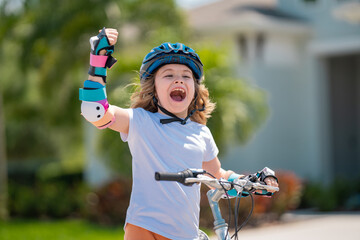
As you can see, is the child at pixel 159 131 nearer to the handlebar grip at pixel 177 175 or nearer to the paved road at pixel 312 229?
the handlebar grip at pixel 177 175

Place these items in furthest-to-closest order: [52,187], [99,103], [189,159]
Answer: [52,187] < [189,159] < [99,103]

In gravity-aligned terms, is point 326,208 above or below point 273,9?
below

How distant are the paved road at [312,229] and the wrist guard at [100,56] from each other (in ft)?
20.8

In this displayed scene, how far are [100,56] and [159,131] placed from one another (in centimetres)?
56

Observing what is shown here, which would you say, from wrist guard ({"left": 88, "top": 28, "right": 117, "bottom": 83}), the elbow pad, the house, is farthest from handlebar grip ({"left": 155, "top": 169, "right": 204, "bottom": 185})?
the house

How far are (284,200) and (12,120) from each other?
1332 centimetres

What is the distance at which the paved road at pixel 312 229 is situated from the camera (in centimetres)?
884

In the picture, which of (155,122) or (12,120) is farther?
(12,120)

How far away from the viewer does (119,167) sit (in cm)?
1032

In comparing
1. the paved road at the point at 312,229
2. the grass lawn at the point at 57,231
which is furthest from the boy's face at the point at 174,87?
the grass lawn at the point at 57,231

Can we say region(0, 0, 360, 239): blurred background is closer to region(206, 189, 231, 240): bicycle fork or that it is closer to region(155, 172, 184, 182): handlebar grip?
region(206, 189, 231, 240): bicycle fork

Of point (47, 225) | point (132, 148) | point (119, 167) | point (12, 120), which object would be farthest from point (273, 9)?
point (132, 148)

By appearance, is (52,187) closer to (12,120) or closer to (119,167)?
(119,167)

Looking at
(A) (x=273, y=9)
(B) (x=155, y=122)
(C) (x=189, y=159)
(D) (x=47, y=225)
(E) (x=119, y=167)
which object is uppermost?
(A) (x=273, y=9)
